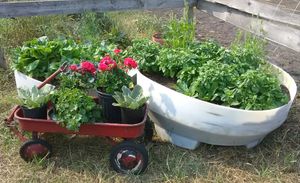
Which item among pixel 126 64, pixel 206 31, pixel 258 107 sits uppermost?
pixel 126 64

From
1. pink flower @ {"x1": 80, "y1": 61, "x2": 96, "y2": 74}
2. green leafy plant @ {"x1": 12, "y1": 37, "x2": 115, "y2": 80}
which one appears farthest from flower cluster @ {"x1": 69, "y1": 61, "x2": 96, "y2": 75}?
green leafy plant @ {"x1": 12, "y1": 37, "x2": 115, "y2": 80}

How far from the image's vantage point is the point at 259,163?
3.19 metres

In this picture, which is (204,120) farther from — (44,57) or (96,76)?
→ (44,57)

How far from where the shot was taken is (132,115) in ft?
9.69

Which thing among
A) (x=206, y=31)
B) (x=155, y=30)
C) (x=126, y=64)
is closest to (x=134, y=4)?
(x=155, y=30)

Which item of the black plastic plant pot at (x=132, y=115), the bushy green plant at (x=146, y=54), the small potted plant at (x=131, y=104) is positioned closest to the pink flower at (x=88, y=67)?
the small potted plant at (x=131, y=104)

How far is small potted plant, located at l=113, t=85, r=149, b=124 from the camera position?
2.89m

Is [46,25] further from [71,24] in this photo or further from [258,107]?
[258,107]

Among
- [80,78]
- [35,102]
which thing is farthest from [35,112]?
[80,78]

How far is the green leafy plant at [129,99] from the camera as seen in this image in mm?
2889

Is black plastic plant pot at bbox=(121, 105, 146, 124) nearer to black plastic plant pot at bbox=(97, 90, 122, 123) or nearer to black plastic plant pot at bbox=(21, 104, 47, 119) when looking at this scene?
black plastic plant pot at bbox=(97, 90, 122, 123)

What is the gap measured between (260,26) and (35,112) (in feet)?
7.78

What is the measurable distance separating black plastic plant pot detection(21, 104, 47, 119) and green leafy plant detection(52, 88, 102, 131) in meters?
0.10

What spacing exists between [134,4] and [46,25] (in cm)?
121
